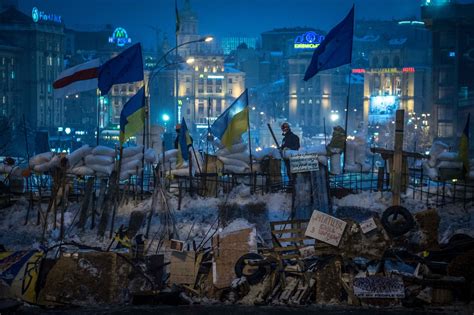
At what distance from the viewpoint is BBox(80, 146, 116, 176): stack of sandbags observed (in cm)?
1925

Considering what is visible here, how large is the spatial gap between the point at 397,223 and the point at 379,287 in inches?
90.9

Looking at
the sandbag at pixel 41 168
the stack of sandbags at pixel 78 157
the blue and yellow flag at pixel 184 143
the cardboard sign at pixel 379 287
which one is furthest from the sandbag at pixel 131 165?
the cardboard sign at pixel 379 287

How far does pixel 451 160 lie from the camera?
731 inches

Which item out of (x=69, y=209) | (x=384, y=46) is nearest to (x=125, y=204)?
(x=69, y=209)

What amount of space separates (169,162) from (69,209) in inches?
142

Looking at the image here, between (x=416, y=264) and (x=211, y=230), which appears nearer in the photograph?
(x=416, y=264)

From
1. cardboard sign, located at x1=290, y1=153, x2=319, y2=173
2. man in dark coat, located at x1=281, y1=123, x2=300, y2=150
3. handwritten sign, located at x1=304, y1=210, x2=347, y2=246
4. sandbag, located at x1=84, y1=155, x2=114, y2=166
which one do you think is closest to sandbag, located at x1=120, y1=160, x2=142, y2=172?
sandbag, located at x1=84, y1=155, x2=114, y2=166

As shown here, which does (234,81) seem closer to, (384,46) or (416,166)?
(384,46)

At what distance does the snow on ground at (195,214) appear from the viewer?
15758mm

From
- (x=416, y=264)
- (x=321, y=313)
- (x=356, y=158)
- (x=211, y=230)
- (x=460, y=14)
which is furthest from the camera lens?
(x=460, y=14)

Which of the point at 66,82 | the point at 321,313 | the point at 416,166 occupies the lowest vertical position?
the point at 321,313

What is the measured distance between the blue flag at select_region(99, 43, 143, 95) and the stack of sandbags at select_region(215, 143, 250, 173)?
3.74m

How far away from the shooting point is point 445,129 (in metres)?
77.5

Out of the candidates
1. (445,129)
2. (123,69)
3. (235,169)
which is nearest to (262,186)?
(235,169)
